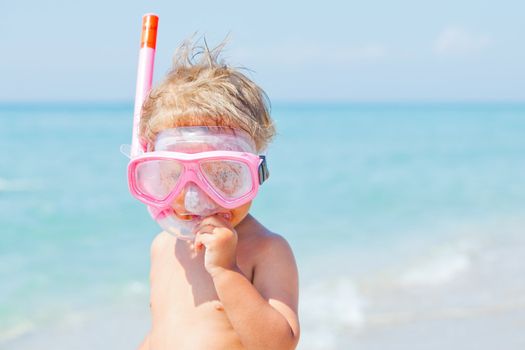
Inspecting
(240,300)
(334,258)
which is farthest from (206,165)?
(334,258)

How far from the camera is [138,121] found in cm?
261

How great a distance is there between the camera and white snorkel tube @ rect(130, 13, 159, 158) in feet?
8.55

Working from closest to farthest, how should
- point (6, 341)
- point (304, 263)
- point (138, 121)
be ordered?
point (138, 121) → point (6, 341) → point (304, 263)

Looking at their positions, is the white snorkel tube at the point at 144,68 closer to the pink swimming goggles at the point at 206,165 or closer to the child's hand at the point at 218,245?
the pink swimming goggles at the point at 206,165

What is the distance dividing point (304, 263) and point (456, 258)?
4.15 ft

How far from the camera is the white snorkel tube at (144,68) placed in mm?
2607

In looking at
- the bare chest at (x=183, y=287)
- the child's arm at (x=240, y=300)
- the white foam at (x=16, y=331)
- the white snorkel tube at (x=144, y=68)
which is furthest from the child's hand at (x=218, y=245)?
the white foam at (x=16, y=331)

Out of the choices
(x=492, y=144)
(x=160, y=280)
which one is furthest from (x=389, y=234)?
(x=492, y=144)

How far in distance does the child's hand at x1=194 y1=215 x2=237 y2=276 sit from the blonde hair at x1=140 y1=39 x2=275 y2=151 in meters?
0.29

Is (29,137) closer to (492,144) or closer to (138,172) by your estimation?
(492,144)

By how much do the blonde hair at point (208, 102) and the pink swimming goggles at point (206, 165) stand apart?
31 mm

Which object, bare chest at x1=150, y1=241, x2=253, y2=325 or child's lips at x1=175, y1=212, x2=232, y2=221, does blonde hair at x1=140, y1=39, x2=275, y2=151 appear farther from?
bare chest at x1=150, y1=241, x2=253, y2=325

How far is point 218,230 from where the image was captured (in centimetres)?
235

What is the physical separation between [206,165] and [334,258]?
4703mm
